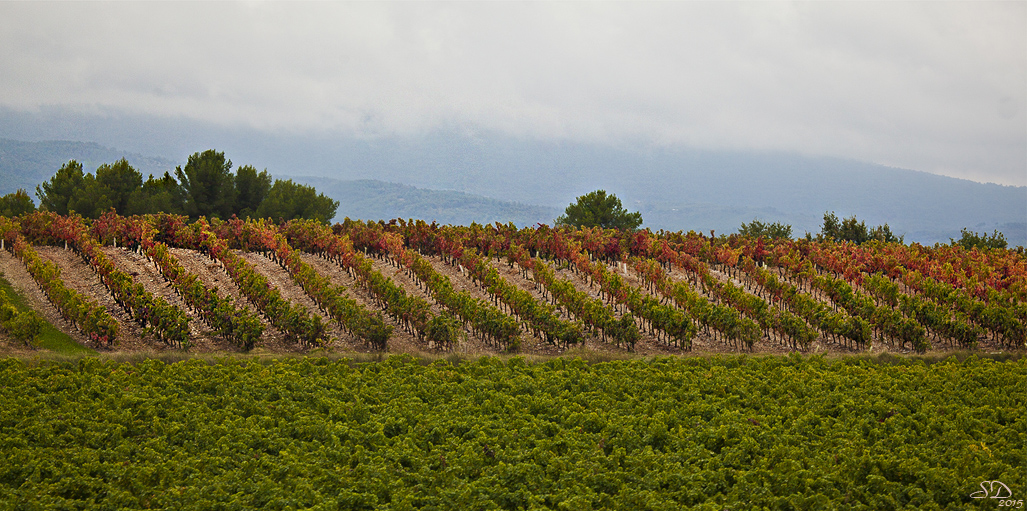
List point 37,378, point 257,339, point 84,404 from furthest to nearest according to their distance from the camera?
point 257,339 → point 37,378 → point 84,404

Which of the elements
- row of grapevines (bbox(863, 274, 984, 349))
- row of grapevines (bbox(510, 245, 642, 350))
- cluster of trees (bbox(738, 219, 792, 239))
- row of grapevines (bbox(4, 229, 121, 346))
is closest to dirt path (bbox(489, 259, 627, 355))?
row of grapevines (bbox(510, 245, 642, 350))

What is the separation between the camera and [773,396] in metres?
11.6

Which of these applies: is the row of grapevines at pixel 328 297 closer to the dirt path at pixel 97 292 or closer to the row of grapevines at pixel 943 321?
the dirt path at pixel 97 292

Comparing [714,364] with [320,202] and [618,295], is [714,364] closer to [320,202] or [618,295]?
[618,295]

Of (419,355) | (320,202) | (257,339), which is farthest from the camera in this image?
(320,202)

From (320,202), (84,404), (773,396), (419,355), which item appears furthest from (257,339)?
(320,202)

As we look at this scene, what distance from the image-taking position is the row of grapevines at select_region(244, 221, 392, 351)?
1736 cm

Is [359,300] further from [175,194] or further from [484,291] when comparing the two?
[175,194]

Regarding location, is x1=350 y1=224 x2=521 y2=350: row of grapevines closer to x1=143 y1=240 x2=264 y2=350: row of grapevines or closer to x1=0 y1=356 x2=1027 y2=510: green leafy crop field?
x1=0 y1=356 x2=1027 y2=510: green leafy crop field

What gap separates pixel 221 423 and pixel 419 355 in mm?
5369

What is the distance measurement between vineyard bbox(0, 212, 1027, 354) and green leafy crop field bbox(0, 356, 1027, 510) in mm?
4584

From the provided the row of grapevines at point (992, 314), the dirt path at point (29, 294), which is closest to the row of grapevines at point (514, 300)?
the dirt path at point (29, 294)

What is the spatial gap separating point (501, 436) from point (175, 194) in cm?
3618

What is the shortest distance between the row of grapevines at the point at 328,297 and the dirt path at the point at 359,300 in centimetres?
33
